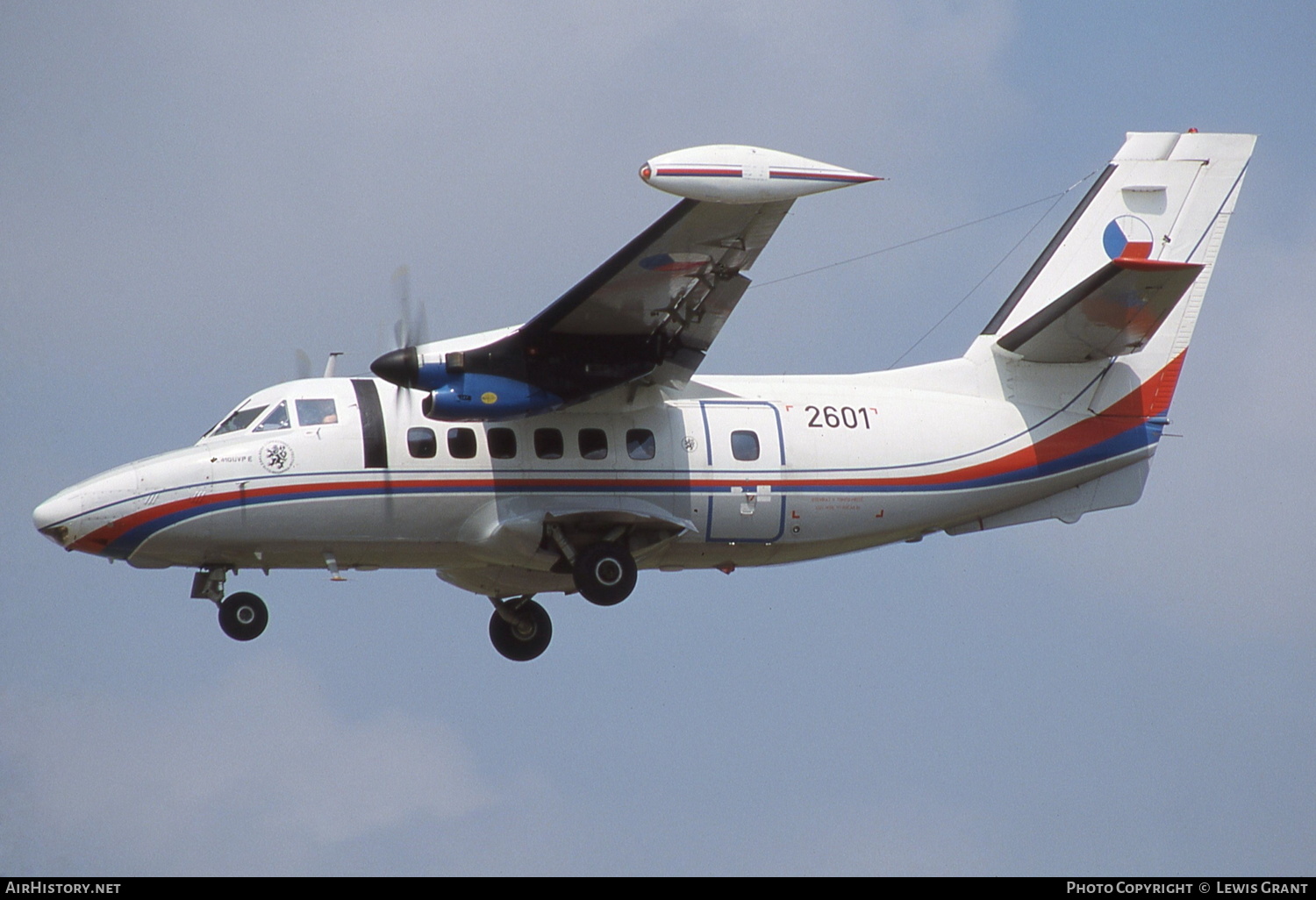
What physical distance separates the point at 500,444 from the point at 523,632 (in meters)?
3.29

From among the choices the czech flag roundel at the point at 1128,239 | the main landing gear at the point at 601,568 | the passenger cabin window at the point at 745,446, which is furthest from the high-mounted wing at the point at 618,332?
the czech flag roundel at the point at 1128,239

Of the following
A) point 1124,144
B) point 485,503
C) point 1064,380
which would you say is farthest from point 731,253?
point 1124,144

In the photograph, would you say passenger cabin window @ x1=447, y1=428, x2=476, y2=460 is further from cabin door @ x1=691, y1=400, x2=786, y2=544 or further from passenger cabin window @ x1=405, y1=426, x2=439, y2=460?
cabin door @ x1=691, y1=400, x2=786, y2=544

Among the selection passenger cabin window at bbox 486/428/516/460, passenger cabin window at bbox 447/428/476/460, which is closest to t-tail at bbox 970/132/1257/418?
passenger cabin window at bbox 486/428/516/460

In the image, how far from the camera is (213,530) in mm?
18953

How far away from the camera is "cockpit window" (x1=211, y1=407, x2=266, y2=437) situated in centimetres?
1936

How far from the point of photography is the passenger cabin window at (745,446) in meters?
20.1

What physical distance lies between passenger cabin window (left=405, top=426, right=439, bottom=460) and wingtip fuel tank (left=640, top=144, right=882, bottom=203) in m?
4.50

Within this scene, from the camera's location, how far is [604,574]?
19.7 meters

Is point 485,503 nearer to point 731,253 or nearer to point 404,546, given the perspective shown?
point 404,546

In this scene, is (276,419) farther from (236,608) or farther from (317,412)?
(236,608)

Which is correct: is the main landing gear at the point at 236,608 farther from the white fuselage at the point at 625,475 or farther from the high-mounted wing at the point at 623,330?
the high-mounted wing at the point at 623,330

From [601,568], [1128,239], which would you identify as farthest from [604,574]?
[1128,239]
